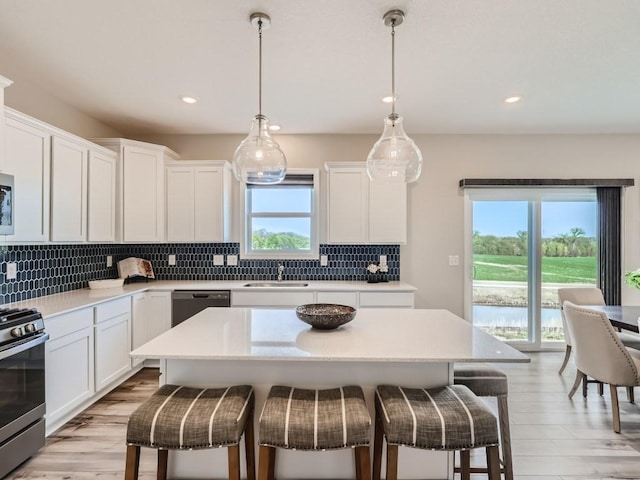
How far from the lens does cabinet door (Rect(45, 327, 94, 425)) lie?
2.30 m

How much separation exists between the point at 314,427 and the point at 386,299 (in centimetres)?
234

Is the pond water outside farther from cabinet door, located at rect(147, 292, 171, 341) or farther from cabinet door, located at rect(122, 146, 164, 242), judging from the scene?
cabinet door, located at rect(122, 146, 164, 242)

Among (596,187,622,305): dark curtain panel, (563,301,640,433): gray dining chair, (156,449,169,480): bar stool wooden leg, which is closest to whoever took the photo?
(156,449,169,480): bar stool wooden leg

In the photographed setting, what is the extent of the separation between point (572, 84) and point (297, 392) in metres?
3.29

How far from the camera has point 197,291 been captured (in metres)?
3.55

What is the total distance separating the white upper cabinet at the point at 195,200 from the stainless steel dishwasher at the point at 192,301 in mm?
658

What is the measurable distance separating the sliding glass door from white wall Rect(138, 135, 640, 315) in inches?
9.8

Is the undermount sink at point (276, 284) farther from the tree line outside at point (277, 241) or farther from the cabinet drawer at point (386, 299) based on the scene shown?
the cabinet drawer at point (386, 299)

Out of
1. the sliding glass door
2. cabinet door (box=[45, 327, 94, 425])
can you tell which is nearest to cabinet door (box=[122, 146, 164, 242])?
cabinet door (box=[45, 327, 94, 425])

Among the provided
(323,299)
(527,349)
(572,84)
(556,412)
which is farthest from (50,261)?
(527,349)

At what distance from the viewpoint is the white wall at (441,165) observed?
4141 mm

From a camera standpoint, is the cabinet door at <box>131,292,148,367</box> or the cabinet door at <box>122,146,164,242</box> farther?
the cabinet door at <box>122,146,164,242</box>

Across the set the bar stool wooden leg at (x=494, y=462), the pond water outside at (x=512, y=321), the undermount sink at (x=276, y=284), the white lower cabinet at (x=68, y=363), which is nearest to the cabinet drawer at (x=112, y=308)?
the white lower cabinet at (x=68, y=363)

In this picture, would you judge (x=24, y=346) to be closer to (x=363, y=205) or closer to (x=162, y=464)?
(x=162, y=464)
